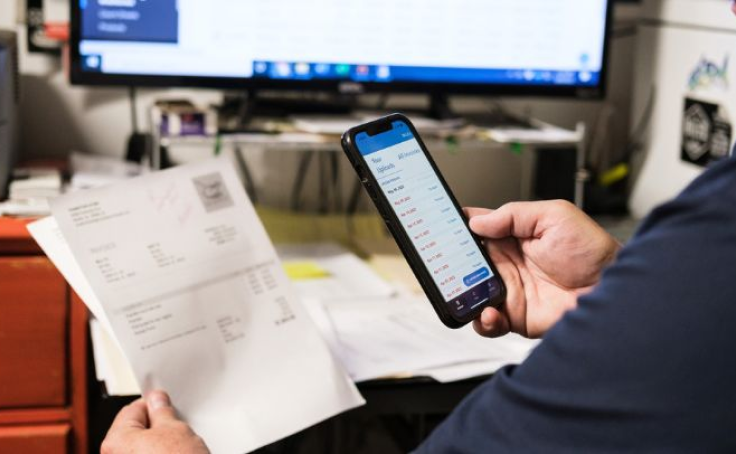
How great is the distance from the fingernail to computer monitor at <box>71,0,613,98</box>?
631 millimetres

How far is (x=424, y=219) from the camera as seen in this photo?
1.02 m

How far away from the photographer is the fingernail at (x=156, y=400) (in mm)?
1006

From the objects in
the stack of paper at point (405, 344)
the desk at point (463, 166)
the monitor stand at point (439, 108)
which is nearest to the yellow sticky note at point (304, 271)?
the stack of paper at point (405, 344)

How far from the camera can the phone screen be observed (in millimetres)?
1004

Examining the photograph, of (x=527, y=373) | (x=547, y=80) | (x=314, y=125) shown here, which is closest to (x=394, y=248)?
(x=314, y=125)

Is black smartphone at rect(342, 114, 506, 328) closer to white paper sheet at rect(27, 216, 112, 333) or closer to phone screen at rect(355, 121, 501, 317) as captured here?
phone screen at rect(355, 121, 501, 317)

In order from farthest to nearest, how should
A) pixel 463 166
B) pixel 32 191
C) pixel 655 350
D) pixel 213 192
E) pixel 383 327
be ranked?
pixel 463 166 < pixel 32 191 < pixel 383 327 < pixel 213 192 < pixel 655 350

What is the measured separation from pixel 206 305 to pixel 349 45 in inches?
24.0

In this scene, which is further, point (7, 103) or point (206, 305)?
point (7, 103)

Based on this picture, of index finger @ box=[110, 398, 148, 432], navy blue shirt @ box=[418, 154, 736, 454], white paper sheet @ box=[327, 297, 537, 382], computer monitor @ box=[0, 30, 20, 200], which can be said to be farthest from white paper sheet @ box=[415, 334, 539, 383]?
computer monitor @ box=[0, 30, 20, 200]

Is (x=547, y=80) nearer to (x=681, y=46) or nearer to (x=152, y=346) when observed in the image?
(x=681, y=46)

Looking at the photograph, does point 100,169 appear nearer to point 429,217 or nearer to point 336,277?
point 336,277

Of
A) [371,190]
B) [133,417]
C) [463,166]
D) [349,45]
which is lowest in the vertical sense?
[133,417]

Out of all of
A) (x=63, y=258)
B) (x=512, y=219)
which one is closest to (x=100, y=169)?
(x=63, y=258)
